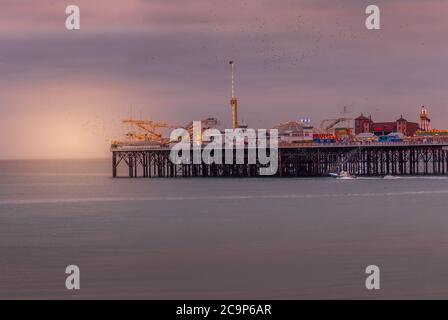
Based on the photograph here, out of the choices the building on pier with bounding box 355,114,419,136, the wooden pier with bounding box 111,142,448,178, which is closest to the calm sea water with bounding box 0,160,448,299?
the wooden pier with bounding box 111,142,448,178

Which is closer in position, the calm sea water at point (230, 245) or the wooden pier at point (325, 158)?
the calm sea water at point (230, 245)

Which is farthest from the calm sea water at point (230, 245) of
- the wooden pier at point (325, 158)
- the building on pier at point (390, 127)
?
the building on pier at point (390, 127)

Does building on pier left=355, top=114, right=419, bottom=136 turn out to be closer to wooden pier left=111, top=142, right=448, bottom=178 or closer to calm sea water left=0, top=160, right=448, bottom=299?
wooden pier left=111, top=142, right=448, bottom=178

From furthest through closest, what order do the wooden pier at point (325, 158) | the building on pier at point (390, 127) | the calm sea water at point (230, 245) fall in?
the building on pier at point (390, 127)
the wooden pier at point (325, 158)
the calm sea water at point (230, 245)

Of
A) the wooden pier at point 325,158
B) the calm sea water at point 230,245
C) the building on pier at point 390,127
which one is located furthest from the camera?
the building on pier at point 390,127

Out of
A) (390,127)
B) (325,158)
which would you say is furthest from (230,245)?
(390,127)

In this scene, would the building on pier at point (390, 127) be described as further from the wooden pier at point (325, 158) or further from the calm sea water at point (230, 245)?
the calm sea water at point (230, 245)

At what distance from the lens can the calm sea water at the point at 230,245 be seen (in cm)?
2580

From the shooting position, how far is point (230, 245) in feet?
114

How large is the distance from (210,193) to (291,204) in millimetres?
13370

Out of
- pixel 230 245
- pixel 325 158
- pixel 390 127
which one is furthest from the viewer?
pixel 390 127

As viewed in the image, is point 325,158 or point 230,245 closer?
point 230,245

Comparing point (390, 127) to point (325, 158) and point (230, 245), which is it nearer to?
point (325, 158)
